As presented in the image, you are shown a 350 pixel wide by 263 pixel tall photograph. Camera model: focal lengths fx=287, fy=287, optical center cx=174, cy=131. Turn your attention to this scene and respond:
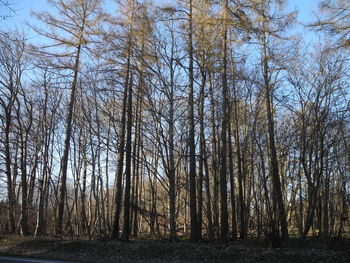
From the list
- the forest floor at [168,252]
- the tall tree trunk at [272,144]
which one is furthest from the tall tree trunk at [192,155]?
the tall tree trunk at [272,144]

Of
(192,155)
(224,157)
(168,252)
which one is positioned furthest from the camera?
(224,157)

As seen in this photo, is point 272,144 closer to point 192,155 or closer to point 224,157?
point 224,157

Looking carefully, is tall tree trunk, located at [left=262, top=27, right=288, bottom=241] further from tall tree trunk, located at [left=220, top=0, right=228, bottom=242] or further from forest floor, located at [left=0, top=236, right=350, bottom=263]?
forest floor, located at [left=0, top=236, right=350, bottom=263]

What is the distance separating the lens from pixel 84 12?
14719 mm

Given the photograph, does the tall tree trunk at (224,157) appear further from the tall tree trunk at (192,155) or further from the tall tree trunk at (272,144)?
the tall tree trunk at (272,144)

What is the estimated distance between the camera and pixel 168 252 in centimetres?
828

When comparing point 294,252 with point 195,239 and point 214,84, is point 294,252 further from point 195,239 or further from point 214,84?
point 214,84

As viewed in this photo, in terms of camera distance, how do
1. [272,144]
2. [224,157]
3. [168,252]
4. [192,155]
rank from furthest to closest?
[272,144] < [224,157] < [192,155] < [168,252]

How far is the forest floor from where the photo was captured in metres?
7.28

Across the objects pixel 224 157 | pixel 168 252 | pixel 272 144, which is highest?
pixel 272 144

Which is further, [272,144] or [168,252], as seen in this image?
[272,144]

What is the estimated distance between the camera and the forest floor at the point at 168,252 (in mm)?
7277

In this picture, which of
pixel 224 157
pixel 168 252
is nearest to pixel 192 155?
pixel 224 157

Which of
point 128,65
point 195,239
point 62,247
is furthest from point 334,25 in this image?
point 62,247
